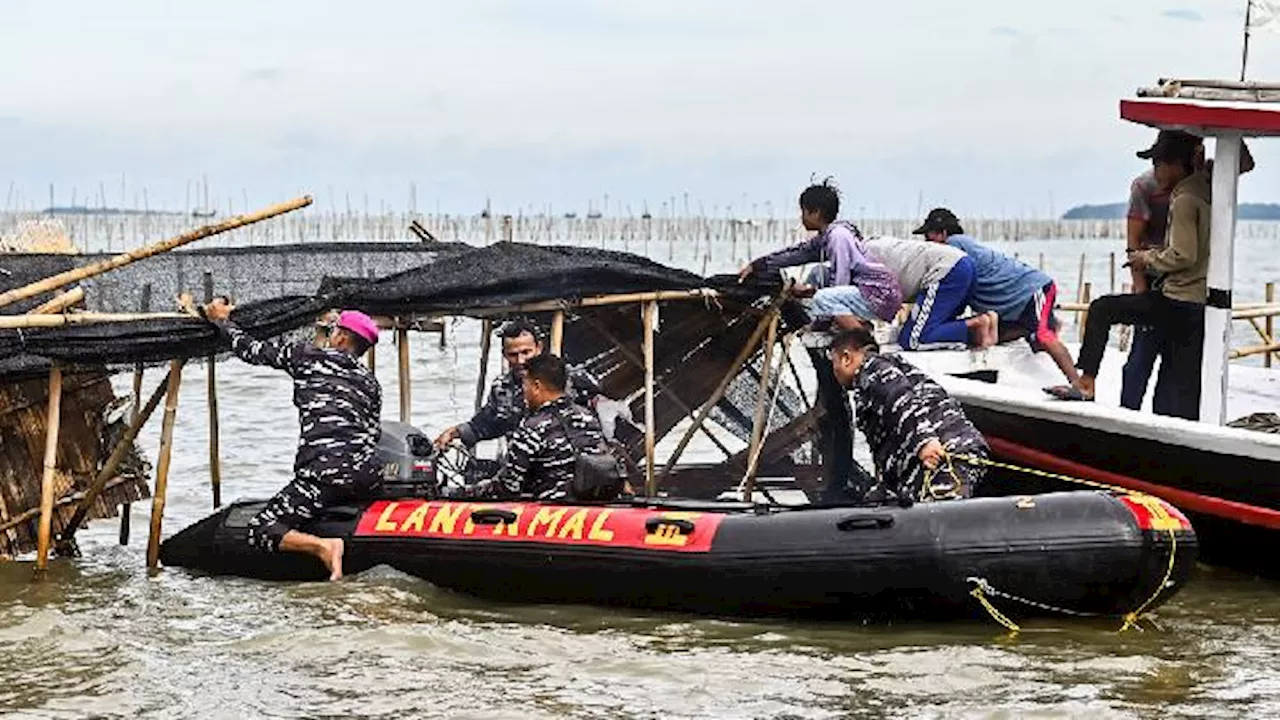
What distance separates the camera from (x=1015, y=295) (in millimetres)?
13820

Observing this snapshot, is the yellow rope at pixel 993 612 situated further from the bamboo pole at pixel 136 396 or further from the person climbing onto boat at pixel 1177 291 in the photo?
the bamboo pole at pixel 136 396

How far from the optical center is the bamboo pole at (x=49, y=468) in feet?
37.3

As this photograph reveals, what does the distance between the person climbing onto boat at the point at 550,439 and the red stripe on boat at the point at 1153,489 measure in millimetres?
3056

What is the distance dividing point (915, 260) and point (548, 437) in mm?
3718

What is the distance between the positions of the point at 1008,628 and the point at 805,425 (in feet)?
13.2

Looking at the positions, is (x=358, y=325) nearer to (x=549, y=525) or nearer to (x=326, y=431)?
(x=326, y=431)

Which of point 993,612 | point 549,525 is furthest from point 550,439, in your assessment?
point 993,612

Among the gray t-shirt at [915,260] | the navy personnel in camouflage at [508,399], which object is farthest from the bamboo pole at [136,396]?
the gray t-shirt at [915,260]

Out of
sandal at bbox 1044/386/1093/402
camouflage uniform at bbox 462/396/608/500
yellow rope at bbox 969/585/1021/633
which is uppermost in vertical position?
sandal at bbox 1044/386/1093/402

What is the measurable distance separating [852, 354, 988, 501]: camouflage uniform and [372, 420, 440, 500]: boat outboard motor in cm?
246

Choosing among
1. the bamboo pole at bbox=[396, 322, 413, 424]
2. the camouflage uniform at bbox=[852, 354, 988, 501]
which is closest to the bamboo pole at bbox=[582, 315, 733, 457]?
the bamboo pole at bbox=[396, 322, 413, 424]

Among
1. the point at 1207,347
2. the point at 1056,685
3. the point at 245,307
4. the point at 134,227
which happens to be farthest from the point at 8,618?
the point at 134,227

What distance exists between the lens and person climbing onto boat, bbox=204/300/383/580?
11.1 m

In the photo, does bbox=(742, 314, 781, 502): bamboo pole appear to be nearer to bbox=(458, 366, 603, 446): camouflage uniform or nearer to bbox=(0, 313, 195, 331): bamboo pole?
bbox=(458, 366, 603, 446): camouflage uniform
